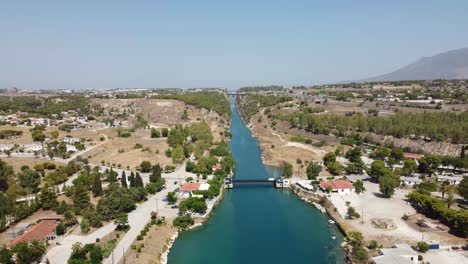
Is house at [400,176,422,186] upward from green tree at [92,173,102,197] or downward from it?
downward

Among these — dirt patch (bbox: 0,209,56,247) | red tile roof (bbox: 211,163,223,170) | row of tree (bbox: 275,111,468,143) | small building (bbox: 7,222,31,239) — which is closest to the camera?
dirt patch (bbox: 0,209,56,247)

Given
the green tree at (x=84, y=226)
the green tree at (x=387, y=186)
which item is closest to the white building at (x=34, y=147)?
the green tree at (x=84, y=226)

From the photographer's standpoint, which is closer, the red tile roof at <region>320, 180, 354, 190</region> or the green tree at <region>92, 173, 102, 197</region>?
the green tree at <region>92, 173, 102, 197</region>

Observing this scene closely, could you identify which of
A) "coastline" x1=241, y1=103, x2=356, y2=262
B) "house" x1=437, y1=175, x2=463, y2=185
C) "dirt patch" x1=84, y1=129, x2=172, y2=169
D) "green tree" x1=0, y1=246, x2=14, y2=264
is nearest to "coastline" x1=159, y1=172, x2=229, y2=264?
"coastline" x1=241, y1=103, x2=356, y2=262

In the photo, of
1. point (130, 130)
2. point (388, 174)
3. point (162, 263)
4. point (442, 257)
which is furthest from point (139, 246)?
point (130, 130)

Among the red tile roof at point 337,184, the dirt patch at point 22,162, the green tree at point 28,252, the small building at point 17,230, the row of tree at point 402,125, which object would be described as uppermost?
the row of tree at point 402,125

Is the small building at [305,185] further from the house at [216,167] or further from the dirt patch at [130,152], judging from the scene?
the dirt patch at [130,152]

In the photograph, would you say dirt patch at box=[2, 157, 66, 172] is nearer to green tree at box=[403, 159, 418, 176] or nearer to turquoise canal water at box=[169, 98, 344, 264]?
turquoise canal water at box=[169, 98, 344, 264]

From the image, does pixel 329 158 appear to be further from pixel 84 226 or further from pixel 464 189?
pixel 84 226
